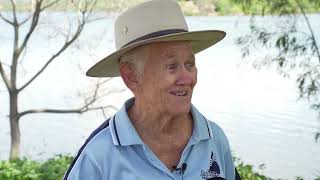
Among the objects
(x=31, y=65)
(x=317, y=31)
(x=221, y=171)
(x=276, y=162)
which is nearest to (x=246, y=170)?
(x=276, y=162)

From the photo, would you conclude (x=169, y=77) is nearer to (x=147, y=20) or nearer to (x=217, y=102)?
(x=147, y=20)

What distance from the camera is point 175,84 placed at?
1.58 meters

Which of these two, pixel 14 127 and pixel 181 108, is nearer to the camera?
pixel 181 108

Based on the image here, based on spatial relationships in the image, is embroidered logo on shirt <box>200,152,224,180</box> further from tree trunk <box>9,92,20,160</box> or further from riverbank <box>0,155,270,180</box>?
tree trunk <box>9,92,20,160</box>

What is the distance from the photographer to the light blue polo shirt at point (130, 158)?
158 centimetres

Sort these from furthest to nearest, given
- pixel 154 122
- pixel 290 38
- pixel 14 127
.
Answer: pixel 14 127
pixel 290 38
pixel 154 122

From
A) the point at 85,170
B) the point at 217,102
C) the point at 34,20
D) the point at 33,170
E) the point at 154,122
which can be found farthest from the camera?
the point at 217,102

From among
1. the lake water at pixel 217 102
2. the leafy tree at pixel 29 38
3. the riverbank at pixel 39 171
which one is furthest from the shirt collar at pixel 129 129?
the leafy tree at pixel 29 38

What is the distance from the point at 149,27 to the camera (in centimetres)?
161

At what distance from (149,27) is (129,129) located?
30 cm

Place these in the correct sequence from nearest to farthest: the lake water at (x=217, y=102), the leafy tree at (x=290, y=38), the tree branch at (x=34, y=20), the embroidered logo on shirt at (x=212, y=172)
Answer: the embroidered logo on shirt at (x=212, y=172), the leafy tree at (x=290, y=38), the lake water at (x=217, y=102), the tree branch at (x=34, y=20)

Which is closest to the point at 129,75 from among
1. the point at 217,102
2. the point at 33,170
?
the point at 33,170

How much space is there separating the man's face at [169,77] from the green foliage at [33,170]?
3703mm

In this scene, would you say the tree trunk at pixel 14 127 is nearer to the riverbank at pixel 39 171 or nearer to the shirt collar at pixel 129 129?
the riverbank at pixel 39 171
